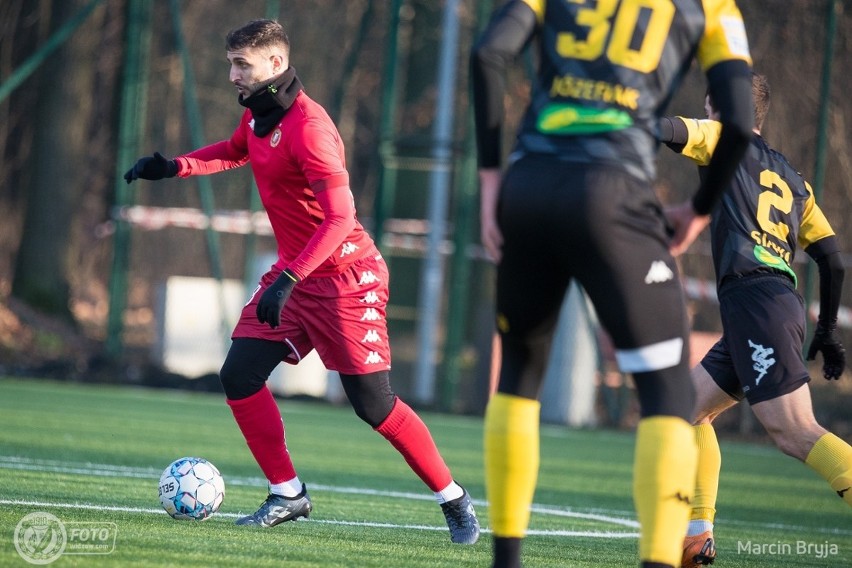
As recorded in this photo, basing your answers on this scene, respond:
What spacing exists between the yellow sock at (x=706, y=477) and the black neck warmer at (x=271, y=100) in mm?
2259

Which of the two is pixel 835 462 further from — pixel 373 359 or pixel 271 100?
pixel 271 100

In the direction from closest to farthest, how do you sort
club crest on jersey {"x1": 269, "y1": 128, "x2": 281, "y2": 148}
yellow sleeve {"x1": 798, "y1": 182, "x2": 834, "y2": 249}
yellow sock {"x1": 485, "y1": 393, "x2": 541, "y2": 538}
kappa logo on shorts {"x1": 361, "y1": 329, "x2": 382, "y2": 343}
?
yellow sock {"x1": 485, "y1": 393, "x2": 541, "y2": 538}
club crest on jersey {"x1": 269, "y1": 128, "x2": 281, "y2": 148}
kappa logo on shorts {"x1": 361, "y1": 329, "x2": 382, "y2": 343}
yellow sleeve {"x1": 798, "y1": 182, "x2": 834, "y2": 249}

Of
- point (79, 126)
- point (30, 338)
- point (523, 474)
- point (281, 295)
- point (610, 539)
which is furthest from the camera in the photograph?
point (79, 126)

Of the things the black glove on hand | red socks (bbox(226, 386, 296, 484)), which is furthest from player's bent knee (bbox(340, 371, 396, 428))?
the black glove on hand

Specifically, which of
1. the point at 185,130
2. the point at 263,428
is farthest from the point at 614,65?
the point at 185,130

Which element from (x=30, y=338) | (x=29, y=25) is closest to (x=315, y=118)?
(x=30, y=338)

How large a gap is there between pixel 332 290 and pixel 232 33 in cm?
117

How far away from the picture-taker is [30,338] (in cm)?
1661

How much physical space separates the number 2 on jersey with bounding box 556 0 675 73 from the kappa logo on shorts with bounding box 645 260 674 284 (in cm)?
56

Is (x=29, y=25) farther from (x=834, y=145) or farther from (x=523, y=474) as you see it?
(x=523, y=474)

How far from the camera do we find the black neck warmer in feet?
17.8

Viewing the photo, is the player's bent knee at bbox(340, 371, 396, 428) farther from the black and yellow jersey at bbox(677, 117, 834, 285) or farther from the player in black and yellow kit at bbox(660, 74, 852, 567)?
the black and yellow jersey at bbox(677, 117, 834, 285)

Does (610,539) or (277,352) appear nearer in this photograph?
(277,352)

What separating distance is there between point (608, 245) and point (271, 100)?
226 cm
